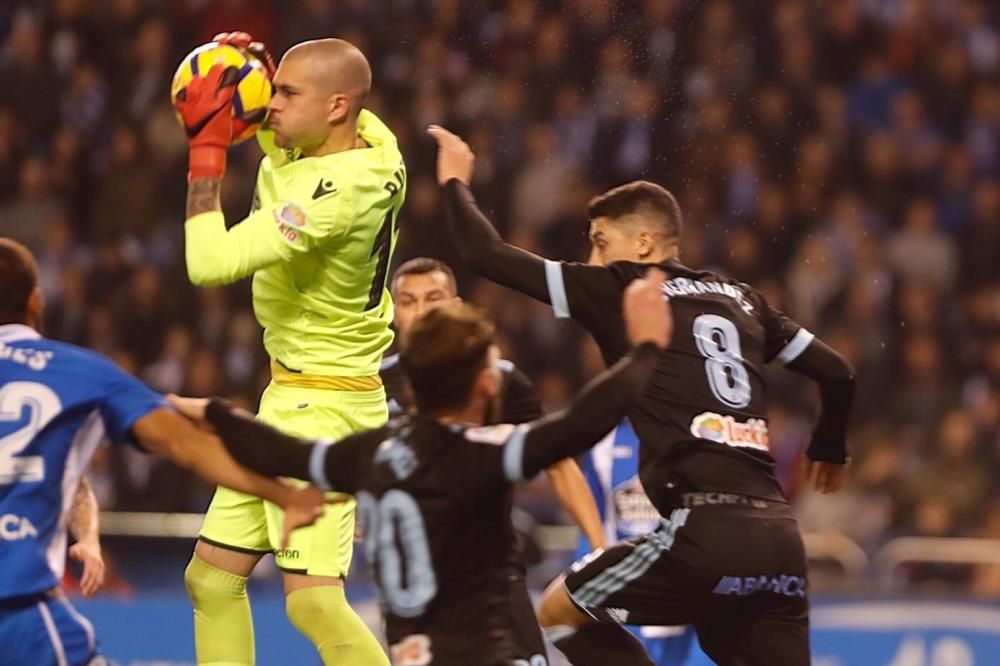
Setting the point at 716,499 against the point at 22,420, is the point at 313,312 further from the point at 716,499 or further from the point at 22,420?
the point at 22,420

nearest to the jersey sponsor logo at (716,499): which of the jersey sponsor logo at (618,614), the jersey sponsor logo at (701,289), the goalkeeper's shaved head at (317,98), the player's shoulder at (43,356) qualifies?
the jersey sponsor logo at (618,614)

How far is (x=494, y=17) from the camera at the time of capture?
1345 centimetres

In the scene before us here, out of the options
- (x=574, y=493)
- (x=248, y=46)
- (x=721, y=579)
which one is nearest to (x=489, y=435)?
(x=721, y=579)

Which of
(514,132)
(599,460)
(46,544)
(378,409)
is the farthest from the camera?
(514,132)

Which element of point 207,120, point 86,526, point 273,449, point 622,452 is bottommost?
point 86,526

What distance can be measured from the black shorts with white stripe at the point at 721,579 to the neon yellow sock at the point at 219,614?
1095 millimetres

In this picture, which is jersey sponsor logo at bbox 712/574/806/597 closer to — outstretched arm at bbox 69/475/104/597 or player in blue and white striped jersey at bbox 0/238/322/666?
player in blue and white striped jersey at bbox 0/238/322/666

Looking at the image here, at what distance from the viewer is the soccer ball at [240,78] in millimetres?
5836

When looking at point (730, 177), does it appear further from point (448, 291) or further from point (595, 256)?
point (595, 256)

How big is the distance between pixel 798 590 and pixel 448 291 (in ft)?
6.95

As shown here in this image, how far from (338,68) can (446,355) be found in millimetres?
1804

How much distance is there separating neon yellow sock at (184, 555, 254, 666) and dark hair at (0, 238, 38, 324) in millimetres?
1564

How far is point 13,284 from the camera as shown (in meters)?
4.73

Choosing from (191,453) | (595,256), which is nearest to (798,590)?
(595,256)
